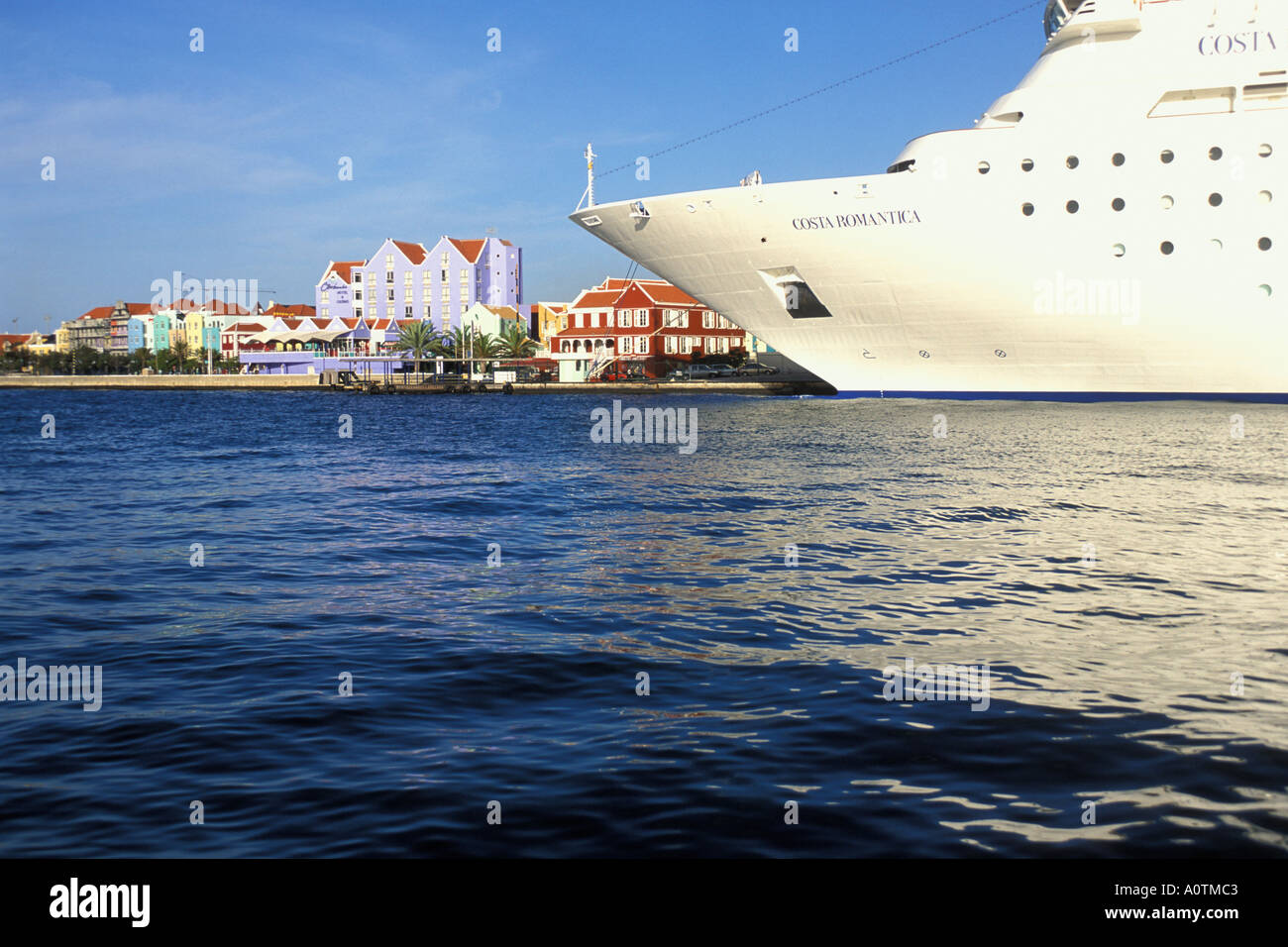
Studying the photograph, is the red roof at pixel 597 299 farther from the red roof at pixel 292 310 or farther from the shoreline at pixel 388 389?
the red roof at pixel 292 310

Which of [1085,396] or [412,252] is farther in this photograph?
[412,252]

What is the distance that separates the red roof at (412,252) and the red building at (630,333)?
1296 inches

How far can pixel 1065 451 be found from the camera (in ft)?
66.5

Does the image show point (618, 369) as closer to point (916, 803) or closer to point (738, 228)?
point (738, 228)

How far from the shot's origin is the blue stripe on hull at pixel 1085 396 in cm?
3062

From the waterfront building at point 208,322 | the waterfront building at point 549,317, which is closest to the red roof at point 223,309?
the waterfront building at point 208,322

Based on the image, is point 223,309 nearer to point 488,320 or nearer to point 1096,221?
point 488,320

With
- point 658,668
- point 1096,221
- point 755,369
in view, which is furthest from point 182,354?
point 658,668

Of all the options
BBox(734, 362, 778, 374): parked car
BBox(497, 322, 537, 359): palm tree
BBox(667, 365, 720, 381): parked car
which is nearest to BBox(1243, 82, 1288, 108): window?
BBox(734, 362, 778, 374): parked car

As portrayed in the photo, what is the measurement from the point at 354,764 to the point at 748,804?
1.82m

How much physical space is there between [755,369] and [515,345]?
76.1 feet

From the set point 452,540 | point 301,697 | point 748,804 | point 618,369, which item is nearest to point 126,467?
point 452,540

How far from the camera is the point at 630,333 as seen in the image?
76.5 m

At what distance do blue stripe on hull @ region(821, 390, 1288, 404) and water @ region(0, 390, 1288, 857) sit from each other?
52.4ft
